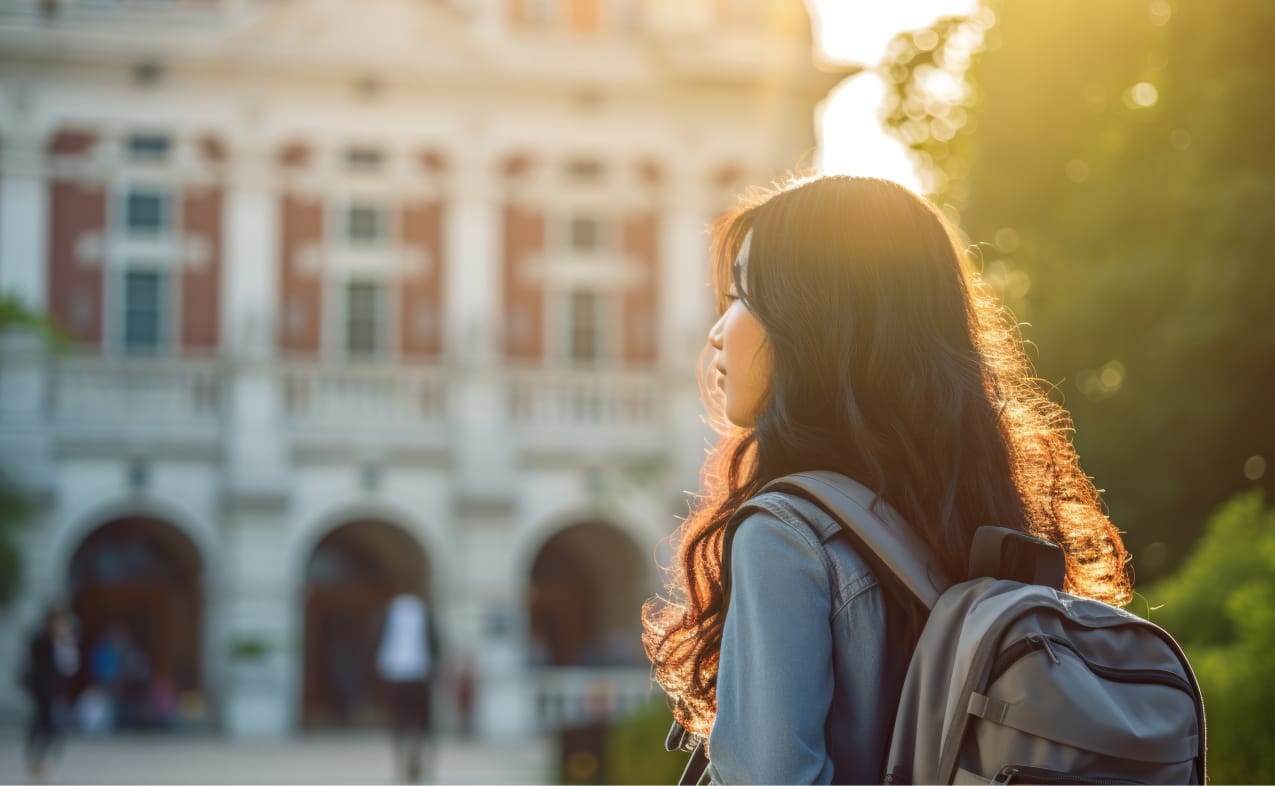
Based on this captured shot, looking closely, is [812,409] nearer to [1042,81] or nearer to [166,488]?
[1042,81]

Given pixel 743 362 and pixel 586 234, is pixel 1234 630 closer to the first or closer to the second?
pixel 743 362

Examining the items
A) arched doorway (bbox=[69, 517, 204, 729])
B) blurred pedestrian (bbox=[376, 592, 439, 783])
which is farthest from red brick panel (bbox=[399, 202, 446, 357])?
blurred pedestrian (bbox=[376, 592, 439, 783])

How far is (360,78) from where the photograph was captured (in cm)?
2847

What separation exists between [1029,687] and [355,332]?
27.6 m

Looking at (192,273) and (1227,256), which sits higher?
(192,273)

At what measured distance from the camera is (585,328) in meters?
29.7

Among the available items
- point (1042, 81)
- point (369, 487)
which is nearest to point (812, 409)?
point (1042, 81)

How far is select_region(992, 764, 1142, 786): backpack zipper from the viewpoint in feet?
5.74

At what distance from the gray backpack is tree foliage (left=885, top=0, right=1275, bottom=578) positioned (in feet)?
35.7

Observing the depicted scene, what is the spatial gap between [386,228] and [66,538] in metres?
7.04

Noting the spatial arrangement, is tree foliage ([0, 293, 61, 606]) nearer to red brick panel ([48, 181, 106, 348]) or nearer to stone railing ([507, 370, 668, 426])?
red brick panel ([48, 181, 106, 348])

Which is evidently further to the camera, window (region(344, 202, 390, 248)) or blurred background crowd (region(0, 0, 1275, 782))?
window (region(344, 202, 390, 248))

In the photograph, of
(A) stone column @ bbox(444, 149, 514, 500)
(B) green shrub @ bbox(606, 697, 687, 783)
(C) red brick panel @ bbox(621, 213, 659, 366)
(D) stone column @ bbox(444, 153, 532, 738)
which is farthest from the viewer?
(C) red brick panel @ bbox(621, 213, 659, 366)

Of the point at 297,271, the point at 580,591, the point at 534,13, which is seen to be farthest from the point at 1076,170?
the point at 580,591
